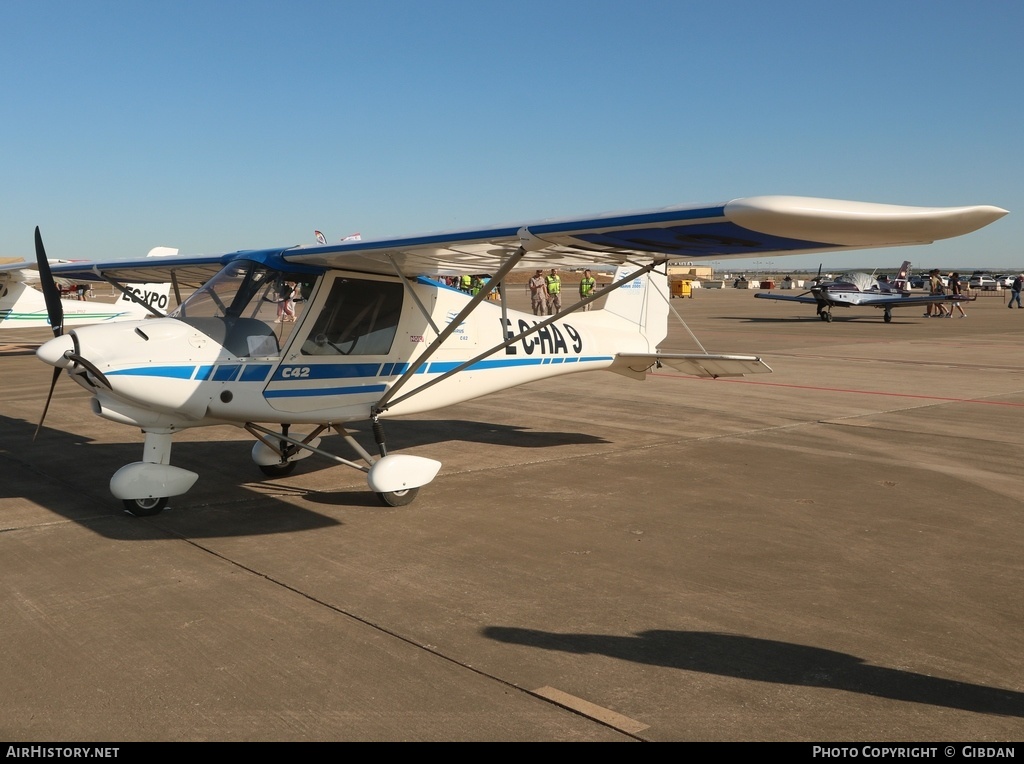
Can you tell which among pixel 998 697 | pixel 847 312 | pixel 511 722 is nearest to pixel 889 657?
pixel 998 697

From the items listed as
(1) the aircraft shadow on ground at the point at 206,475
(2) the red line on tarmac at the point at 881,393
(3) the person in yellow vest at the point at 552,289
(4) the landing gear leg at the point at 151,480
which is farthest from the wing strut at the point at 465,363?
(3) the person in yellow vest at the point at 552,289

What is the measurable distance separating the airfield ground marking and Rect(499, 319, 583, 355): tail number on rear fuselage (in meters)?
5.41

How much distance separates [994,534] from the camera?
636 cm

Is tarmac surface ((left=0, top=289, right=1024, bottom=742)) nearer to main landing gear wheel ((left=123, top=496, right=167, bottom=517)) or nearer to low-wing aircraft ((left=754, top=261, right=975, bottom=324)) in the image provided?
main landing gear wheel ((left=123, top=496, right=167, bottom=517))

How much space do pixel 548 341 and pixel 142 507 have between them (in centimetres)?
445

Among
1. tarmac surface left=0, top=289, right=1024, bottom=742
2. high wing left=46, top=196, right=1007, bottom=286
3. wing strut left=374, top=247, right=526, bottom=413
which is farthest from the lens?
wing strut left=374, top=247, right=526, bottom=413

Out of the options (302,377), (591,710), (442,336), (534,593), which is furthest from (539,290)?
(591,710)

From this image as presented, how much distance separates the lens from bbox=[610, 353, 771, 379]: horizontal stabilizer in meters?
9.58

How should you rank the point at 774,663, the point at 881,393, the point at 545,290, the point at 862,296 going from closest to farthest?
1. the point at 774,663
2. the point at 881,393
3. the point at 545,290
4. the point at 862,296

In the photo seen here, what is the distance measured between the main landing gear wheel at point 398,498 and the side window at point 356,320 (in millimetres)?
1294

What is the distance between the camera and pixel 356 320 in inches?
302

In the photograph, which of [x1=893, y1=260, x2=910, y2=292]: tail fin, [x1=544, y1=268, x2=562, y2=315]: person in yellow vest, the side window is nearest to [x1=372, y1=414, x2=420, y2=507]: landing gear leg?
the side window

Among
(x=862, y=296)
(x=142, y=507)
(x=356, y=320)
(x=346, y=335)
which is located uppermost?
(x=862, y=296)

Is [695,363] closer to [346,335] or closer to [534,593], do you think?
[346,335]
